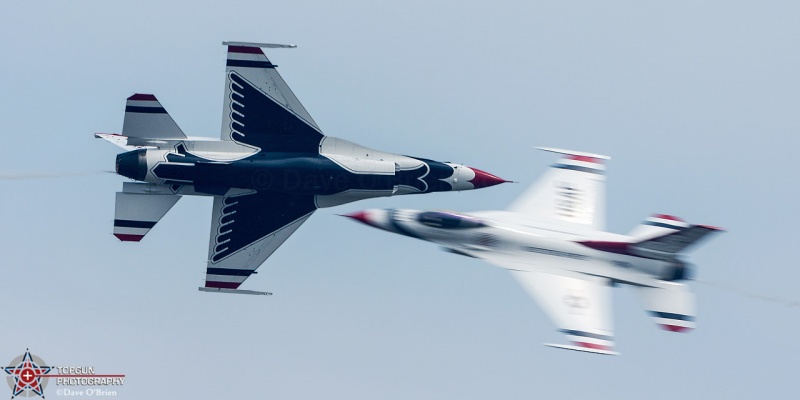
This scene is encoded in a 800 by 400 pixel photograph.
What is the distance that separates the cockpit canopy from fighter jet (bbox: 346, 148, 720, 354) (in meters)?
0.03

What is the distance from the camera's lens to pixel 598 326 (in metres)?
49.0

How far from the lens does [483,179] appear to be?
50.7 meters

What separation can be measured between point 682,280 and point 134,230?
17.2m

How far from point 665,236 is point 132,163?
16.5m

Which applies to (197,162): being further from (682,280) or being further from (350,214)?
(682,280)

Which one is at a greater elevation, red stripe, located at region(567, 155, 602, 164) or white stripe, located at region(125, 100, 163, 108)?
white stripe, located at region(125, 100, 163, 108)

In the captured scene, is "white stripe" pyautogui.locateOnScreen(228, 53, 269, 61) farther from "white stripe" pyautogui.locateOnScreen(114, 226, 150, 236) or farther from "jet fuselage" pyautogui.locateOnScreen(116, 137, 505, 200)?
"white stripe" pyautogui.locateOnScreen(114, 226, 150, 236)

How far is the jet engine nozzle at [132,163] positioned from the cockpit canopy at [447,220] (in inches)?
343

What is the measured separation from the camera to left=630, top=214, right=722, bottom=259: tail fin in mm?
48281

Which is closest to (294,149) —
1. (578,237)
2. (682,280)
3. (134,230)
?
(134,230)

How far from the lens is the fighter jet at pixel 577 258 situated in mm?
49062

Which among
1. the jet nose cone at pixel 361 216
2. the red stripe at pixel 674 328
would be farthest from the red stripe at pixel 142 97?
the red stripe at pixel 674 328

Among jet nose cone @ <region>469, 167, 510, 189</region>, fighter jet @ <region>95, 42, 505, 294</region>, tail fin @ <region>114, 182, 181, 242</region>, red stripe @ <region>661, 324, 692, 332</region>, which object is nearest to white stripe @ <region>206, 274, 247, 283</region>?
fighter jet @ <region>95, 42, 505, 294</region>

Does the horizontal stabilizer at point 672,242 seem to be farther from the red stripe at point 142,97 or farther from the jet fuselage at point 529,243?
the red stripe at point 142,97
